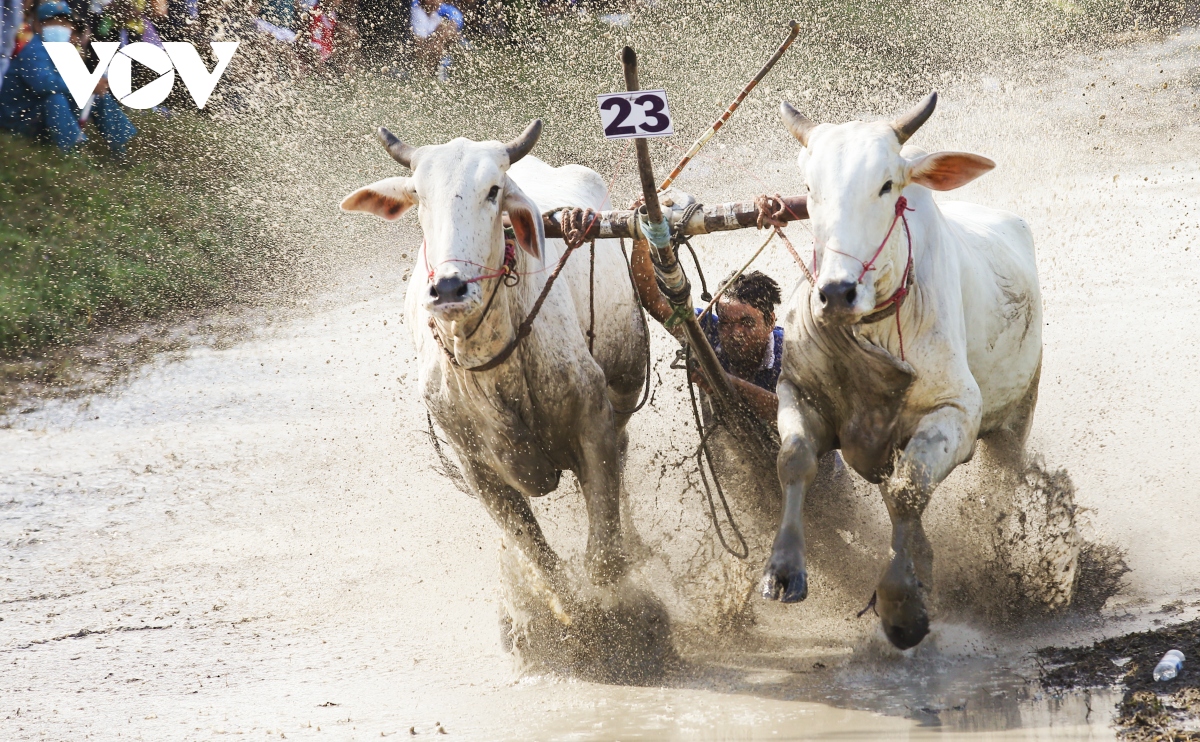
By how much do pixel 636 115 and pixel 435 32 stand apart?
6.83 m

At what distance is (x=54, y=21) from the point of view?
9172 mm

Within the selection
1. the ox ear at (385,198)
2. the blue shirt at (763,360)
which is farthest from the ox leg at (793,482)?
the ox ear at (385,198)

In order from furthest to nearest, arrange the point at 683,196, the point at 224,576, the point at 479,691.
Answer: the point at 224,576 < the point at 683,196 < the point at 479,691

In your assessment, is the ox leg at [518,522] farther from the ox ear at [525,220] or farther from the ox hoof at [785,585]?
the ox hoof at [785,585]

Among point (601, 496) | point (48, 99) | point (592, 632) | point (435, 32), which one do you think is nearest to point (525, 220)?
point (601, 496)

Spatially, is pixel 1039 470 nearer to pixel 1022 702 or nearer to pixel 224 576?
pixel 1022 702

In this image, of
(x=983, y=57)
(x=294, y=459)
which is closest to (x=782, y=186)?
(x=983, y=57)

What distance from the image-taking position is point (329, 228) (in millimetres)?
10977

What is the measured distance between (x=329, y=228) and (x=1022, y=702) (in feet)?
26.9

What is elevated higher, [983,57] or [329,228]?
[983,57]

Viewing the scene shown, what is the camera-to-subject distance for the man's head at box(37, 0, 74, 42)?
9.12 m

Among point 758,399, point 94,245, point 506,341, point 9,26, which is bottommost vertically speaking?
point 758,399

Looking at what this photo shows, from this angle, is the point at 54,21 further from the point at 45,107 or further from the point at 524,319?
the point at 524,319

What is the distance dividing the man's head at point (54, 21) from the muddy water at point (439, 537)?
240 cm
